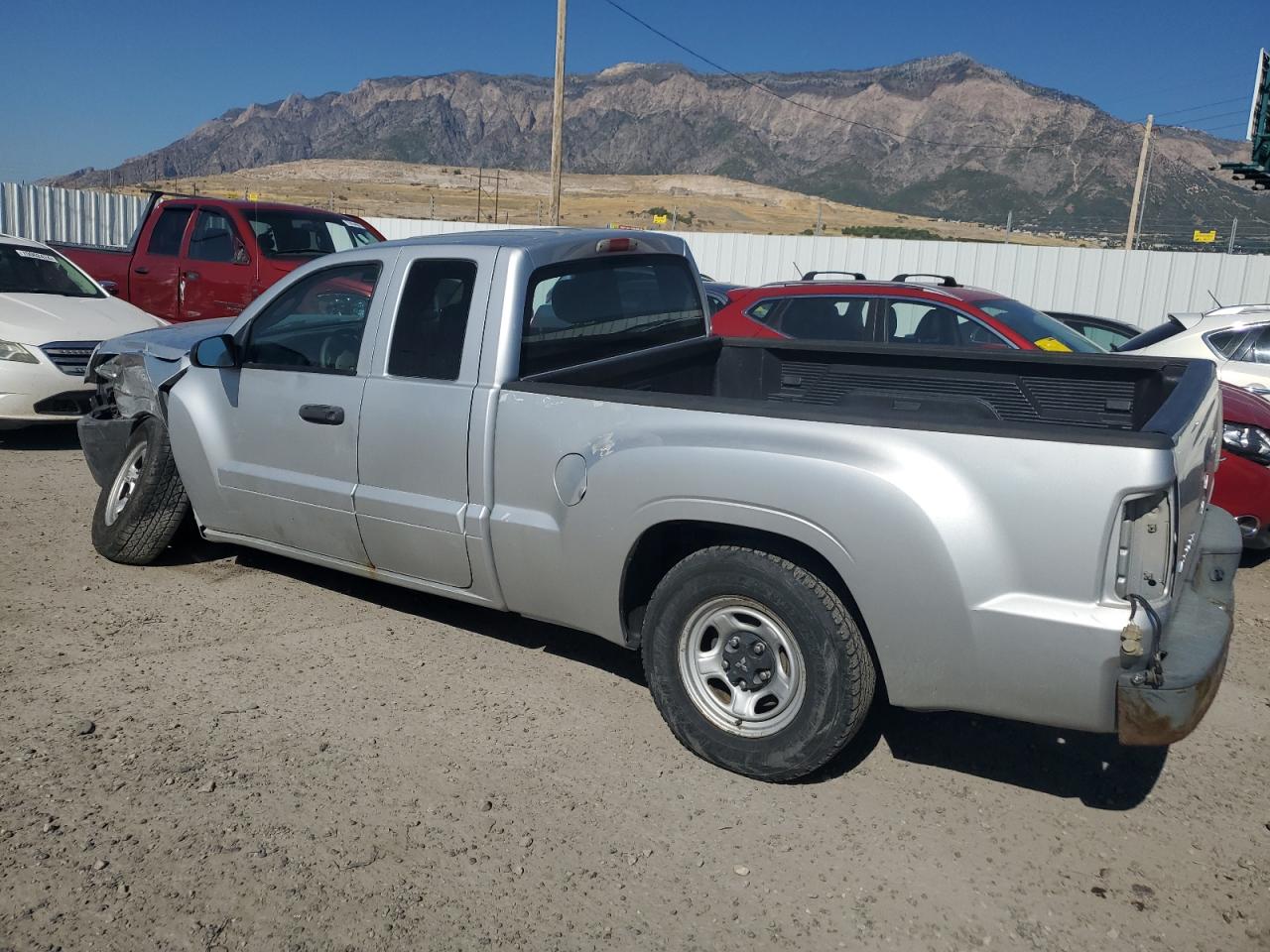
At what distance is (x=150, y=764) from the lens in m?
3.80

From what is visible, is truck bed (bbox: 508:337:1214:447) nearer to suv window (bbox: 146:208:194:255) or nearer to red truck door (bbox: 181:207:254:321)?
red truck door (bbox: 181:207:254:321)

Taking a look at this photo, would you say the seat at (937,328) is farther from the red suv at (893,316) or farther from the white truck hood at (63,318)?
the white truck hood at (63,318)

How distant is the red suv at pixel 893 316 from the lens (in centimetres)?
786

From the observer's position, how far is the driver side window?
4.89 metres

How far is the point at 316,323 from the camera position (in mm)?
5180

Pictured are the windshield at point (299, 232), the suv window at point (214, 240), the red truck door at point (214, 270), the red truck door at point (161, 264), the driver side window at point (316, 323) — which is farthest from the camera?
the red truck door at point (161, 264)

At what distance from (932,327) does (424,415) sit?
4759mm

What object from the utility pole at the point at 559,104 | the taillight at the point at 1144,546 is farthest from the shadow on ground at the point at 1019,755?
the utility pole at the point at 559,104

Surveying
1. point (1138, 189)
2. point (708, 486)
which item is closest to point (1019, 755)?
point (708, 486)

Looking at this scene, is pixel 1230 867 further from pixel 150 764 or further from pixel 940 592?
pixel 150 764

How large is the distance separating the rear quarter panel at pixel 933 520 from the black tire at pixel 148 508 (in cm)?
286

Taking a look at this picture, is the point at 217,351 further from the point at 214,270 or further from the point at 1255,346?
the point at 1255,346

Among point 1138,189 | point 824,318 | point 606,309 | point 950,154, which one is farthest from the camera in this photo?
point 950,154

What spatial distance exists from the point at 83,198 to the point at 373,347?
89.2 ft
